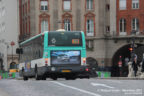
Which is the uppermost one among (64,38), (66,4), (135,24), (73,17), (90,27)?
(66,4)

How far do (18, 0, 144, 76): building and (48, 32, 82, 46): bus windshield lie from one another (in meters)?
42.3

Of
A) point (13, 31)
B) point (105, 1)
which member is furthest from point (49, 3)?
point (13, 31)

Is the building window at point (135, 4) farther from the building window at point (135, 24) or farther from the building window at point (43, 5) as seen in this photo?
the building window at point (43, 5)

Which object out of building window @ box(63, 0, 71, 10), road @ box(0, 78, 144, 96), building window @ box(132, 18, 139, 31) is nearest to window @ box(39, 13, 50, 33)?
building window @ box(63, 0, 71, 10)

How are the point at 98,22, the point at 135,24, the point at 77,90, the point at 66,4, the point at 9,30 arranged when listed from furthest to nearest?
the point at 9,30
the point at 66,4
the point at 98,22
the point at 135,24
the point at 77,90

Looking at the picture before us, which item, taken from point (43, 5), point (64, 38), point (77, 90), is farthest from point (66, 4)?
point (77, 90)

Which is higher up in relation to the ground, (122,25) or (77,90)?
(122,25)

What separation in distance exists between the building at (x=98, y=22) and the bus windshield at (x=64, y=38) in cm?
4229

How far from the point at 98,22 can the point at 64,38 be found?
148 ft

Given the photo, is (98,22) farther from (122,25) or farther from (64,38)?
(64,38)

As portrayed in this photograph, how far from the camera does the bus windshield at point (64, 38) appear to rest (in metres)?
31.8

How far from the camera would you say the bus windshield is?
31.8m

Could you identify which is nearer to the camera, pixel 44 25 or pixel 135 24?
pixel 135 24

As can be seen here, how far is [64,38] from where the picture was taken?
31.8 m
